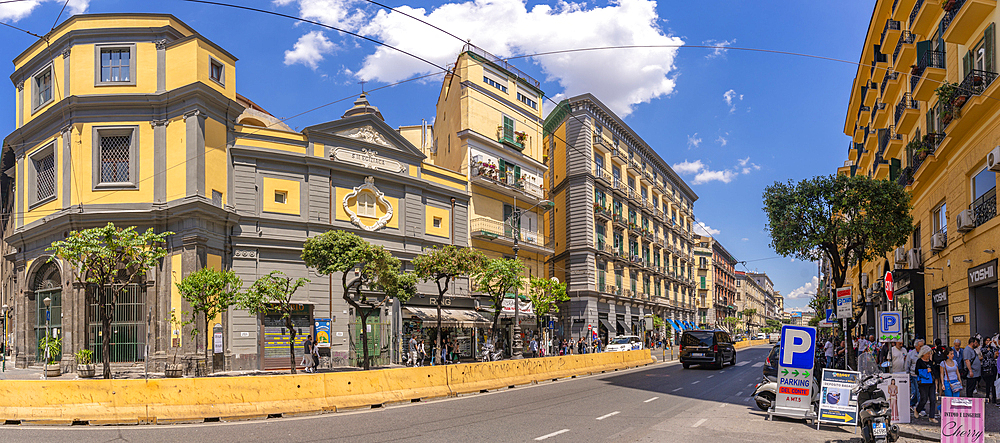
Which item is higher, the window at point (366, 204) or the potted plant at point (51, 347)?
the window at point (366, 204)

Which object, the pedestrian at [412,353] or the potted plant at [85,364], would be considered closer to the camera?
the potted plant at [85,364]

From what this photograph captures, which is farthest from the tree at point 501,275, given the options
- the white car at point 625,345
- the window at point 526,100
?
the window at point 526,100

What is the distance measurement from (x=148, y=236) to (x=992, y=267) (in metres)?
24.6

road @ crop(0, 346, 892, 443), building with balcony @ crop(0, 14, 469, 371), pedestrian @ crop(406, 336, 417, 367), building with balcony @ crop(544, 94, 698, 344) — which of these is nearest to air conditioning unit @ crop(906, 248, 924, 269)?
road @ crop(0, 346, 892, 443)

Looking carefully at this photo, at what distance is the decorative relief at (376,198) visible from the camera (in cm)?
3173

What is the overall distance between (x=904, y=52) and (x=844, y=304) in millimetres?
13331

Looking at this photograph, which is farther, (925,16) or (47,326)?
(47,326)

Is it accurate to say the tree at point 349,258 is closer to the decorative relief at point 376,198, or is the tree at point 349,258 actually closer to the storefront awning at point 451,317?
the decorative relief at point 376,198

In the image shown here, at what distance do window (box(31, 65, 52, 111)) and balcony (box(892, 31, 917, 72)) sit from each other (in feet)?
113

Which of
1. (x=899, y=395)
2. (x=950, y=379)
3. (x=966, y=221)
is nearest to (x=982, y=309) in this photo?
(x=966, y=221)

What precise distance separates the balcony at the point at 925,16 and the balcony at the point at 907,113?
2510 mm

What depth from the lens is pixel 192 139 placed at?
27281 mm

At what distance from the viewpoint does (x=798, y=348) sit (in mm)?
13898

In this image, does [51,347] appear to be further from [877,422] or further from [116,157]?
[877,422]
